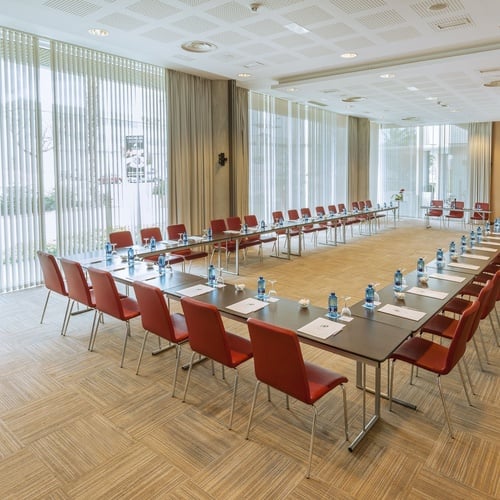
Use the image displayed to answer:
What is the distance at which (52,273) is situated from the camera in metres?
5.12

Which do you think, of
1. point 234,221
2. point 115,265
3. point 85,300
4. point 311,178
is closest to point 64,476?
point 85,300

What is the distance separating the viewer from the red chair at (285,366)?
2.62 meters

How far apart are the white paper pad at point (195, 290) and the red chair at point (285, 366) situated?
1337 millimetres

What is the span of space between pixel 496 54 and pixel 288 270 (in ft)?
16.6

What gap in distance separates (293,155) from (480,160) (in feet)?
25.9

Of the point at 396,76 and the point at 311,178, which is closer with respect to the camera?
the point at 396,76

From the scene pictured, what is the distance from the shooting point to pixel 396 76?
8.70 meters

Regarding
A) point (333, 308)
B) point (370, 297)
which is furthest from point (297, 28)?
point (333, 308)

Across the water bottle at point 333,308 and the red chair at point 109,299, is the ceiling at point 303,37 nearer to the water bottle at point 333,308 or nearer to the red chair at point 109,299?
the red chair at point 109,299

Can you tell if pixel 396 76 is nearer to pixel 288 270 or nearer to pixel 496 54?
pixel 496 54

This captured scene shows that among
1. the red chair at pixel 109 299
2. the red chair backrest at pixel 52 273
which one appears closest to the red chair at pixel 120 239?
the red chair backrest at pixel 52 273

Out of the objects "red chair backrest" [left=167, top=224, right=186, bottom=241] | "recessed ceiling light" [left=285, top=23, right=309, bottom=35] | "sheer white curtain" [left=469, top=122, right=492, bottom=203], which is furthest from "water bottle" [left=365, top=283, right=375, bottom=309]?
"sheer white curtain" [left=469, top=122, right=492, bottom=203]

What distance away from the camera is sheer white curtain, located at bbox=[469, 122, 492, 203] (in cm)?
1612

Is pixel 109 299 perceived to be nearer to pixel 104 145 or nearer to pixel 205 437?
pixel 205 437
